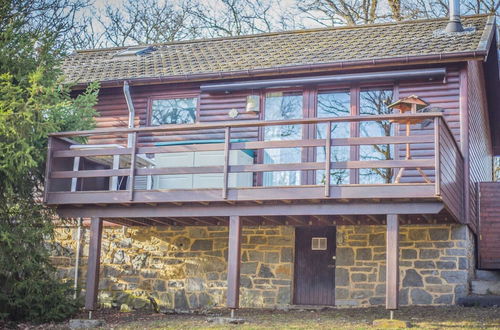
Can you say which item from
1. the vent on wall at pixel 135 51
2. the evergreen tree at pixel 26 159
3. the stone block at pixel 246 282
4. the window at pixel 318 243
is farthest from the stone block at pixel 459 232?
the vent on wall at pixel 135 51

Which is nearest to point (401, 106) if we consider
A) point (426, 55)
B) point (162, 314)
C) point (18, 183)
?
point (426, 55)

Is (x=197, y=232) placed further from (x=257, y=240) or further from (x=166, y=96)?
(x=166, y=96)

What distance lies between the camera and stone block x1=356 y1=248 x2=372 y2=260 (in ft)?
43.1

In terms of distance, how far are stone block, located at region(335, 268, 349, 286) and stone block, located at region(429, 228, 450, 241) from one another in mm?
1633

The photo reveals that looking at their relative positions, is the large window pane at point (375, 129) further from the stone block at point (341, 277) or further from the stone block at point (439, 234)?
the stone block at point (341, 277)

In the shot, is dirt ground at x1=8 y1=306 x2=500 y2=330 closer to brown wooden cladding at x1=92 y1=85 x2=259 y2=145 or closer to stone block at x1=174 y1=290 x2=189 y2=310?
stone block at x1=174 y1=290 x2=189 y2=310

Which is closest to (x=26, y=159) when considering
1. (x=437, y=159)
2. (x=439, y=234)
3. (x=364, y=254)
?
(x=364, y=254)

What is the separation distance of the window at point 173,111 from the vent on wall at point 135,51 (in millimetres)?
2117

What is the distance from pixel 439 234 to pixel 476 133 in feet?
10.8

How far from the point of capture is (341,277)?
43.3 feet

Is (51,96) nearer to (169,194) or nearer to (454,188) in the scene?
(169,194)

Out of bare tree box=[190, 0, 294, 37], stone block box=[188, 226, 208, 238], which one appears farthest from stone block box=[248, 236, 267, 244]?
bare tree box=[190, 0, 294, 37]

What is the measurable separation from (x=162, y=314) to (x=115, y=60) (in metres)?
6.13

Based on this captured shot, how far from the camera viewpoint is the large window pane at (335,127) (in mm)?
12984
